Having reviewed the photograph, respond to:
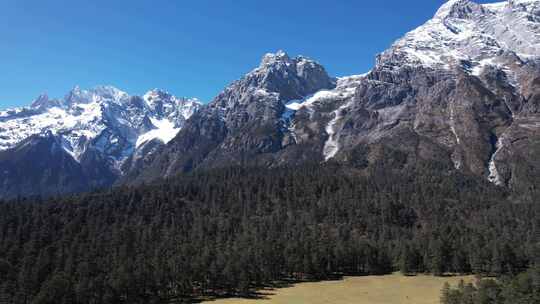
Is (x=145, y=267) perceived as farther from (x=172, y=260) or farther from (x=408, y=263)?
(x=408, y=263)

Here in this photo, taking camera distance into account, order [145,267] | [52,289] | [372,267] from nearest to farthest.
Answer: [52,289], [145,267], [372,267]

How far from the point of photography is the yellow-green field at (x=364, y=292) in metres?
126

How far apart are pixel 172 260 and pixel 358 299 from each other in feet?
202

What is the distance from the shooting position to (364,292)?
139375 millimetres

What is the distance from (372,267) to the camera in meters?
180

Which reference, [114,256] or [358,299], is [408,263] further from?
[114,256]

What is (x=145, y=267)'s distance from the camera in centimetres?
14450

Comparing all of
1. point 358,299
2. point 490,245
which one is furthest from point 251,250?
point 490,245

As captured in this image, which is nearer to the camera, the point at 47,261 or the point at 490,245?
the point at 47,261

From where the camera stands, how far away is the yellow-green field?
126 meters

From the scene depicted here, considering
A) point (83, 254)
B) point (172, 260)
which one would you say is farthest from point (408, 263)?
point (83, 254)

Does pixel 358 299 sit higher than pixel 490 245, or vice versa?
pixel 490 245

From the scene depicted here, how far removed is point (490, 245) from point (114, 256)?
134 metres

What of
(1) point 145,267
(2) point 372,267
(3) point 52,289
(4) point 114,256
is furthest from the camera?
(2) point 372,267
